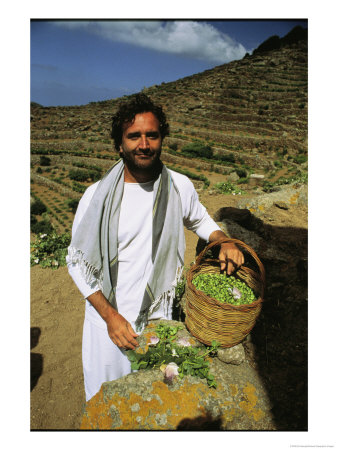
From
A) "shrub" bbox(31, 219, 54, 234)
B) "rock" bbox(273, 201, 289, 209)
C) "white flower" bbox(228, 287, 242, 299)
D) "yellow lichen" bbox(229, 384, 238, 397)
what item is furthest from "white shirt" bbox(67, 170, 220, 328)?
"shrub" bbox(31, 219, 54, 234)

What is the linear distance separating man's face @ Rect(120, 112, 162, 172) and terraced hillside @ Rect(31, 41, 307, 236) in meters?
9.27

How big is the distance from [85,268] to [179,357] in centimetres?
90

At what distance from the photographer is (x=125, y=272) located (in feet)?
6.23

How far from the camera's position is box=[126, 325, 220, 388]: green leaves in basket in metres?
1.41

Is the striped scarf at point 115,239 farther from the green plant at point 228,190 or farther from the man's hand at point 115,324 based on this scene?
the green plant at point 228,190

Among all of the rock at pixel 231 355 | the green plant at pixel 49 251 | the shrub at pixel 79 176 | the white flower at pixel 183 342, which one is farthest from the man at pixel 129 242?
the shrub at pixel 79 176

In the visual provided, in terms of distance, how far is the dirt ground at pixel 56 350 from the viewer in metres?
2.80

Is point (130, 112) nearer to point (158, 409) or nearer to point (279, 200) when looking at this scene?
point (158, 409)

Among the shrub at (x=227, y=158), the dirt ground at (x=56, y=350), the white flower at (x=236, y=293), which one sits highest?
the shrub at (x=227, y=158)

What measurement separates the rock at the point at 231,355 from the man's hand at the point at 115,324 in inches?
21.6

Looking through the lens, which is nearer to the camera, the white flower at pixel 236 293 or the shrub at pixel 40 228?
the white flower at pixel 236 293

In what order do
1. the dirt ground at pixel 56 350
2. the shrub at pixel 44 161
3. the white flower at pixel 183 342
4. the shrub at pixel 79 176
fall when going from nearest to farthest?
the white flower at pixel 183 342
the dirt ground at pixel 56 350
the shrub at pixel 79 176
the shrub at pixel 44 161

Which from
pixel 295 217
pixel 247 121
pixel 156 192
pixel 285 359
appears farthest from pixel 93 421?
pixel 247 121

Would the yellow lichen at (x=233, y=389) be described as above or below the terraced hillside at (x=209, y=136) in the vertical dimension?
below
